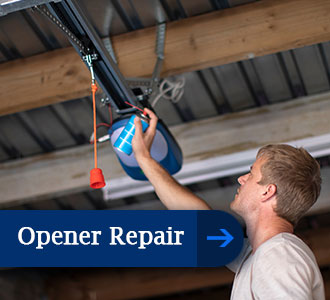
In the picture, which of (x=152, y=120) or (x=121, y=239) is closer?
(x=121, y=239)

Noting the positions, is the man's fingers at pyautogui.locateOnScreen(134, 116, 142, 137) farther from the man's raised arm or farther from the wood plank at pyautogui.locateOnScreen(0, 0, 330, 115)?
the wood plank at pyautogui.locateOnScreen(0, 0, 330, 115)

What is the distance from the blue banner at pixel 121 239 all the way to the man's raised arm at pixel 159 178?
20cm

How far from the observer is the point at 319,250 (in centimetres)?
480

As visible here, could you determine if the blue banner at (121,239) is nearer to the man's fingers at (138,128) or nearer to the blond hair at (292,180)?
the blond hair at (292,180)

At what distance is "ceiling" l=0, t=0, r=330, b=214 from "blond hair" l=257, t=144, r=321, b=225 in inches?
39.3

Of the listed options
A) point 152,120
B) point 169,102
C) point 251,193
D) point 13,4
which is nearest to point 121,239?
point 251,193

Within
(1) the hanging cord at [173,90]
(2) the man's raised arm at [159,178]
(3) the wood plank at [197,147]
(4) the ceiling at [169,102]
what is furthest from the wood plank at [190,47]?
(3) the wood plank at [197,147]

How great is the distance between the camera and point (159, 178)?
2496 mm

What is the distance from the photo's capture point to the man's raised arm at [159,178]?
236 cm

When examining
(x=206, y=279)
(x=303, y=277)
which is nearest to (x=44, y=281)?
(x=206, y=279)

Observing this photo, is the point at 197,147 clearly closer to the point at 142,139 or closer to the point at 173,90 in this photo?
the point at 173,90

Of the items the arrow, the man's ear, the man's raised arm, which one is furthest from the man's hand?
the man's ear

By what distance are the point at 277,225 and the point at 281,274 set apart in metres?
0.33

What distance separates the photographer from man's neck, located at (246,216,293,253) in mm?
1943
